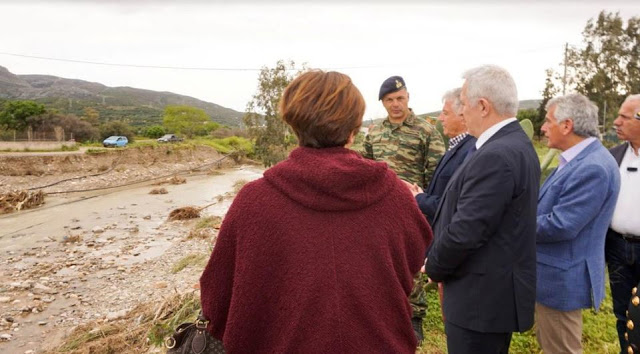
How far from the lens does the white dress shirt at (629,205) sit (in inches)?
105

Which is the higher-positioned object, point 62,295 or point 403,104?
point 403,104

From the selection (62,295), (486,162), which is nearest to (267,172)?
(486,162)

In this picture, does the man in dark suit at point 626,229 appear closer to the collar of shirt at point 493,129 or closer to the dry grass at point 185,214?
the collar of shirt at point 493,129

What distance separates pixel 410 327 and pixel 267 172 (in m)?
0.70

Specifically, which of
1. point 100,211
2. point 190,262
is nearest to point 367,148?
point 190,262

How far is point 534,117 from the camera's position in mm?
30406

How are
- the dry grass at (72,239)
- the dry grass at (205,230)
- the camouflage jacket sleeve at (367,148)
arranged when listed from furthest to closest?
the dry grass at (72,239), the dry grass at (205,230), the camouflage jacket sleeve at (367,148)

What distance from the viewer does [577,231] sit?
2.16 metres

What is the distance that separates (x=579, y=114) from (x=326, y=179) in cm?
193

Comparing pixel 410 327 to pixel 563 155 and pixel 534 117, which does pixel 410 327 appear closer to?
pixel 563 155

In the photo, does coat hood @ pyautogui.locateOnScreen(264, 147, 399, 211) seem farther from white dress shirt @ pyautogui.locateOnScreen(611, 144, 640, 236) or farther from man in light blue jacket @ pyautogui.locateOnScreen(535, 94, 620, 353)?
white dress shirt @ pyautogui.locateOnScreen(611, 144, 640, 236)

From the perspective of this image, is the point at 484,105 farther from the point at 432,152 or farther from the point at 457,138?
the point at 432,152

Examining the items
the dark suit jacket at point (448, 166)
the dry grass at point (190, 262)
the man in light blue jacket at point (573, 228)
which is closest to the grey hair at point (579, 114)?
the man in light blue jacket at point (573, 228)

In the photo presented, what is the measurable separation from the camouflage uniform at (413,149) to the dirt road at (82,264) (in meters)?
4.18
